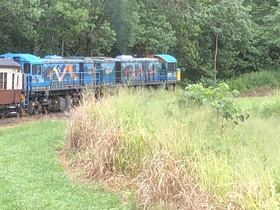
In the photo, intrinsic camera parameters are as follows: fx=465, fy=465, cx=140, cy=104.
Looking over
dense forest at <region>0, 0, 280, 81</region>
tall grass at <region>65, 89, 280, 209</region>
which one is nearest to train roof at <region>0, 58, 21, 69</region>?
dense forest at <region>0, 0, 280, 81</region>

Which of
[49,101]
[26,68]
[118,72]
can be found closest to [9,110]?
[26,68]

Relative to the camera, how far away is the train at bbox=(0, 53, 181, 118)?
19188 mm

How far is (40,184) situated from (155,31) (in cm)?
2445

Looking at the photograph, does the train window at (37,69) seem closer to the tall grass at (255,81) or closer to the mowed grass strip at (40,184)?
the mowed grass strip at (40,184)

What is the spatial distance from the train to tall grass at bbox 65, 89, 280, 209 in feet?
26.6

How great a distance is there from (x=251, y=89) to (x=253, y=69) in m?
6.33

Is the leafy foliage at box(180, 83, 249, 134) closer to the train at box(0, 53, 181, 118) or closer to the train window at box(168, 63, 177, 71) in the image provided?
the train at box(0, 53, 181, 118)

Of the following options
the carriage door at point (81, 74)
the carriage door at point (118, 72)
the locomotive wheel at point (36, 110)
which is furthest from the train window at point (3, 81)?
the carriage door at point (118, 72)

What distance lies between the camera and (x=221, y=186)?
5344 millimetres

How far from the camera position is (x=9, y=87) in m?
18.9

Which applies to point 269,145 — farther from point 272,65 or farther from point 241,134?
point 272,65

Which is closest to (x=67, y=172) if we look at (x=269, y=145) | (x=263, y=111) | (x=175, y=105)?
(x=175, y=105)

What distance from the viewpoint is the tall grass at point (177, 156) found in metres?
5.27

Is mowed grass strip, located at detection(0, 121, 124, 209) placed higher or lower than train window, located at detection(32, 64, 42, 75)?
lower
